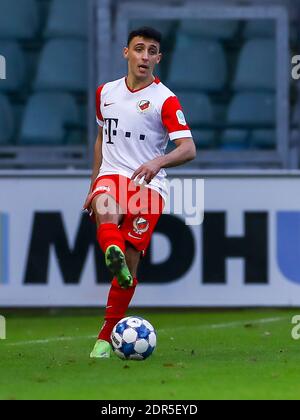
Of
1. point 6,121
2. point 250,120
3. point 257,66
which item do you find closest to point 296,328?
point 250,120

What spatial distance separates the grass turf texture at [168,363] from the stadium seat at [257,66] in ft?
11.1

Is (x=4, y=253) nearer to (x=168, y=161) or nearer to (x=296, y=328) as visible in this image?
(x=296, y=328)

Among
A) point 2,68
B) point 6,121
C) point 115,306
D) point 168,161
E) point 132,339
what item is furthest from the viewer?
point 6,121

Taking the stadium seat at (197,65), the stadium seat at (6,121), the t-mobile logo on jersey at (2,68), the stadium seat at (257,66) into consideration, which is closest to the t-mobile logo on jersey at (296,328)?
the stadium seat at (257,66)

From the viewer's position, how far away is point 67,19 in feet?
51.5

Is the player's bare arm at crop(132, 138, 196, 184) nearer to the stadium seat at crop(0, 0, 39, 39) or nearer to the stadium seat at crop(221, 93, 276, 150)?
the stadium seat at crop(221, 93, 276, 150)

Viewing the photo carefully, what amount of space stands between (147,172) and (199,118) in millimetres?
6945

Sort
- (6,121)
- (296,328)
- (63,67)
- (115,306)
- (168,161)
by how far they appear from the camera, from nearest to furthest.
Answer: (168,161) → (115,306) → (296,328) → (6,121) → (63,67)

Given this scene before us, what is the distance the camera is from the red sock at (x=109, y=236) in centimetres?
872

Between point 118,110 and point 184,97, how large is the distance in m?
6.36

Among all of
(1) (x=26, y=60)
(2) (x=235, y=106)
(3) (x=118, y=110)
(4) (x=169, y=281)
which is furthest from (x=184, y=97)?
(3) (x=118, y=110)

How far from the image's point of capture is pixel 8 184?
13.7 meters

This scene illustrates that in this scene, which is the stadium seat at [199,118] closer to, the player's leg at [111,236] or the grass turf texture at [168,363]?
the grass turf texture at [168,363]

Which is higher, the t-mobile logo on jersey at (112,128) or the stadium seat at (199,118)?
the stadium seat at (199,118)
